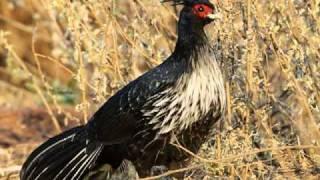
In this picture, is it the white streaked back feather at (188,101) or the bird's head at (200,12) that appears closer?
the white streaked back feather at (188,101)

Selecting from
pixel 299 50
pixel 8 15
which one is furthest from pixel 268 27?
pixel 8 15

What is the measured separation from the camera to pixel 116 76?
6.09 metres

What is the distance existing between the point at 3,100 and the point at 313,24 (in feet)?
14.7

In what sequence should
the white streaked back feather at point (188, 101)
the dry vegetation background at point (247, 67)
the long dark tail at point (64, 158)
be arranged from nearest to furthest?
the white streaked back feather at point (188, 101) → the dry vegetation background at point (247, 67) → the long dark tail at point (64, 158)

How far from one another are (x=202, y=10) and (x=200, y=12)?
0.02 meters

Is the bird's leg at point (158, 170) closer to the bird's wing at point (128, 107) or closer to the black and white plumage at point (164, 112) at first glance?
the black and white plumage at point (164, 112)

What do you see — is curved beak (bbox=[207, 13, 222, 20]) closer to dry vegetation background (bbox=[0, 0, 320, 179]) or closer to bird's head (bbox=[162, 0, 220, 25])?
bird's head (bbox=[162, 0, 220, 25])

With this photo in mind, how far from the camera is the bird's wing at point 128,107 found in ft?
17.0

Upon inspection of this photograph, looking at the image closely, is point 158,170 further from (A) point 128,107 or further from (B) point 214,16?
(B) point 214,16

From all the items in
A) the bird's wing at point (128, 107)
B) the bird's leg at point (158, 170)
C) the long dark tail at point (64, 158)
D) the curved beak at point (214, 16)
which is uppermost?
the curved beak at point (214, 16)

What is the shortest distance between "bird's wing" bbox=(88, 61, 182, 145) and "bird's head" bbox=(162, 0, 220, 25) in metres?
0.27

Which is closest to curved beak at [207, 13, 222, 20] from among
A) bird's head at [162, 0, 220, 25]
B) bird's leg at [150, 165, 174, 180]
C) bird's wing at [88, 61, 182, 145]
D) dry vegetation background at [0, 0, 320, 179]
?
bird's head at [162, 0, 220, 25]

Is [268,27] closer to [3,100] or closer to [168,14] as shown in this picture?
[168,14]

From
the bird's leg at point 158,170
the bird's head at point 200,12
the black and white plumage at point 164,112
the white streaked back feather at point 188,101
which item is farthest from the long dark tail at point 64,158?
the bird's head at point 200,12
